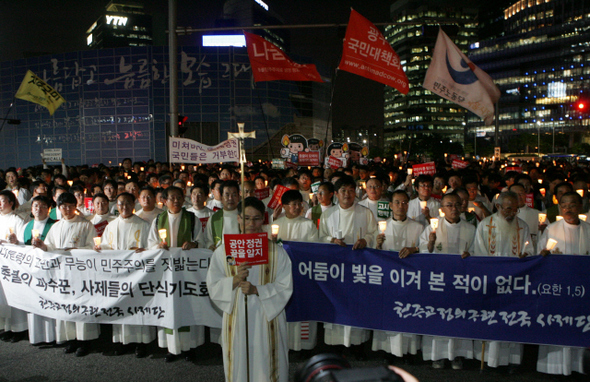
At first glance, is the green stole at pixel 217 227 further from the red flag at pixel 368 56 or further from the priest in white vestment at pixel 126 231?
the red flag at pixel 368 56

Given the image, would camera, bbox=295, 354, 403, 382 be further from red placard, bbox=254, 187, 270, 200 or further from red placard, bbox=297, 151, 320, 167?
red placard, bbox=297, 151, 320, 167

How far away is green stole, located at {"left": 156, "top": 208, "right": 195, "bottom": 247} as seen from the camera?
5107mm

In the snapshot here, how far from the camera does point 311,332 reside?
191 inches

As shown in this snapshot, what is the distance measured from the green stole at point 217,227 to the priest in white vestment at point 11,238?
7.41 ft

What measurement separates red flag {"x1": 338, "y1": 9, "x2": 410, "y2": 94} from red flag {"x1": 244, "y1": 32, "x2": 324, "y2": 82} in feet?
6.67

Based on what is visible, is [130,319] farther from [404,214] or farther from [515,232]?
[515,232]

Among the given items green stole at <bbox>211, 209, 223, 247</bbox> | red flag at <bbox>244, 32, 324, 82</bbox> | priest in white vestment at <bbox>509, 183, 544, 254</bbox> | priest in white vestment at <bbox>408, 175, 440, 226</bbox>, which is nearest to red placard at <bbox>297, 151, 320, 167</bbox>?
red flag at <bbox>244, 32, 324, 82</bbox>

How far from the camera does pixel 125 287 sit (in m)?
4.71

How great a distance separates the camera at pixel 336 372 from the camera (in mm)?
1323

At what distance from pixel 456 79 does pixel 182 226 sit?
679 cm

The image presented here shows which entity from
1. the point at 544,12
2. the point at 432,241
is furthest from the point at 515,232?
the point at 544,12

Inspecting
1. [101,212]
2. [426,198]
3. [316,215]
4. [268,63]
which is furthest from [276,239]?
[268,63]

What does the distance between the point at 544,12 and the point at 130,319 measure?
121153 millimetres

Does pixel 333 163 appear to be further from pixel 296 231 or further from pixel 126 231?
pixel 126 231
